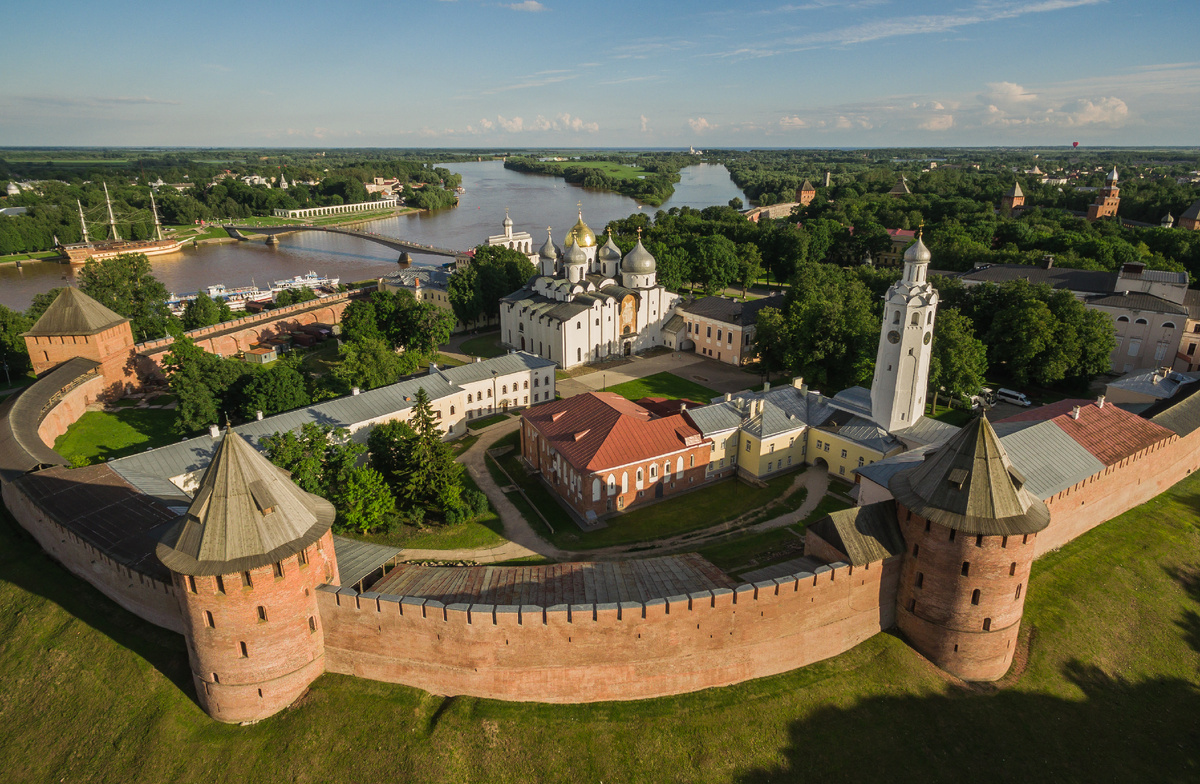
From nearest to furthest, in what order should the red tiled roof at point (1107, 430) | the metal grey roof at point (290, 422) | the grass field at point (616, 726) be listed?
1. the grass field at point (616, 726)
2. the metal grey roof at point (290, 422)
3. the red tiled roof at point (1107, 430)

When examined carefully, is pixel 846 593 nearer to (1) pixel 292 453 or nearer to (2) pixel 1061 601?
(2) pixel 1061 601

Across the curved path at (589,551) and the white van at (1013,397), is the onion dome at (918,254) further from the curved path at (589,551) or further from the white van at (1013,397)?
the white van at (1013,397)

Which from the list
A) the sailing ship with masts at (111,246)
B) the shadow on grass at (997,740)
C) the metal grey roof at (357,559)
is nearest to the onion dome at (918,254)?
the shadow on grass at (997,740)

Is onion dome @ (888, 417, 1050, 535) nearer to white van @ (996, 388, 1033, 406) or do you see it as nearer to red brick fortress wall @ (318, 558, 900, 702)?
red brick fortress wall @ (318, 558, 900, 702)

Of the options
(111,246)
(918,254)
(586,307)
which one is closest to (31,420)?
(586,307)

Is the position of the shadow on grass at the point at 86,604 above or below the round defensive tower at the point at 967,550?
below

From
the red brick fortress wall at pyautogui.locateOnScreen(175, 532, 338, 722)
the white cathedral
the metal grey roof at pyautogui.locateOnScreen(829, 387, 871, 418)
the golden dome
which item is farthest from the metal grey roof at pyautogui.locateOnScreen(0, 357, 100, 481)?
the metal grey roof at pyautogui.locateOnScreen(829, 387, 871, 418)
